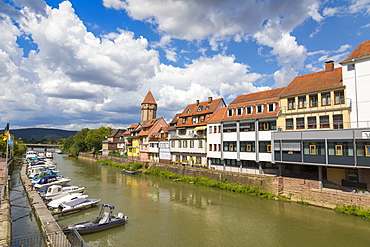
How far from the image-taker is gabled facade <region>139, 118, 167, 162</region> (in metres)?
57.3

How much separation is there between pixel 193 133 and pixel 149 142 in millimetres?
17719

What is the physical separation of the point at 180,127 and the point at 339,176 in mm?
A: 29803

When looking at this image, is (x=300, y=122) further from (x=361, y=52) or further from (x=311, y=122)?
(x=361, y=52)

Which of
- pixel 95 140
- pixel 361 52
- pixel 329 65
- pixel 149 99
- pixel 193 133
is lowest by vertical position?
pixel 95 140

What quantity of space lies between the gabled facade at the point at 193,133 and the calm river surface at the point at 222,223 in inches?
558

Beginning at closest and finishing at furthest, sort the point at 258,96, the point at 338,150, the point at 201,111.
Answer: the point at 338,150 < the point at 258,96 < the point at 201,111

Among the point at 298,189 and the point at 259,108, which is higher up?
the point at 259,108

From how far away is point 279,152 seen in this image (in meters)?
28.9

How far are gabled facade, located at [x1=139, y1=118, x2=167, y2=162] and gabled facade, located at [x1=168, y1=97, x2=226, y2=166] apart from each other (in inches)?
292

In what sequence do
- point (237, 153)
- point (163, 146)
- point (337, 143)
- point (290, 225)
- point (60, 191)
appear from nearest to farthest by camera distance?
point (290, 225) < point (337, 143) < point (60, 191) < point (237, 153) < point (163, 146)

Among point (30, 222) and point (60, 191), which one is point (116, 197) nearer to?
point (60, 191)

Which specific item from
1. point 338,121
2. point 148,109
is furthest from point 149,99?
point 338,121

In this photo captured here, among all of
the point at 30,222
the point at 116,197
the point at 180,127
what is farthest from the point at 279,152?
the point at 30,222

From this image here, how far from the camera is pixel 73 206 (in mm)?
22422
